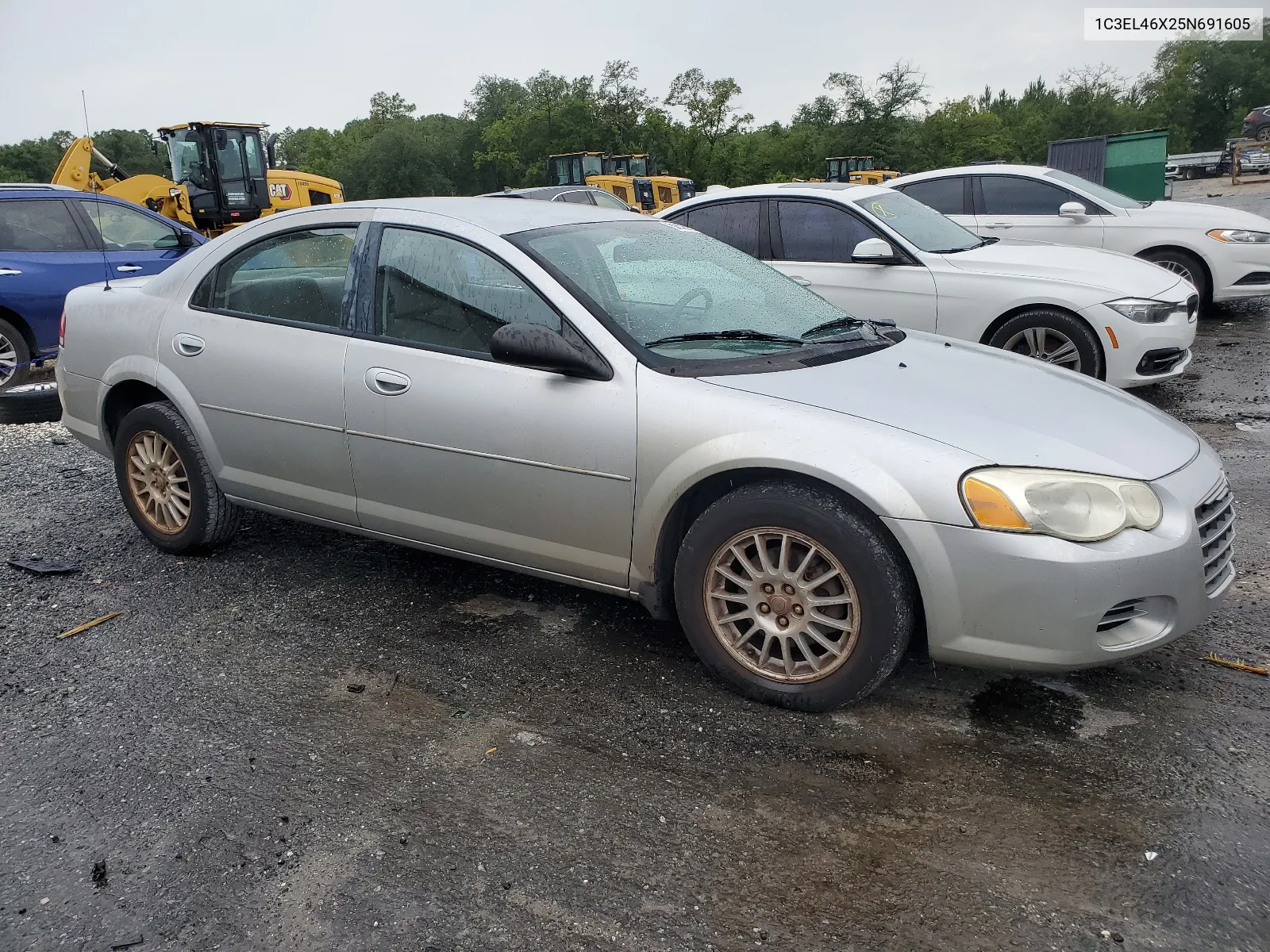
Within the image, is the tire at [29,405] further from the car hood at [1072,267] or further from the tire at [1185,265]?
the tire at [1185,265]

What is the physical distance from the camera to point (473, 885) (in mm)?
2523

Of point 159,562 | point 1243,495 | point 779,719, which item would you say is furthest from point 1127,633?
point 159,562

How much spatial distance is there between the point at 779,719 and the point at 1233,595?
2.10 meters

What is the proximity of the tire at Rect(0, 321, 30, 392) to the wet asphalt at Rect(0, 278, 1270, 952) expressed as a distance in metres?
5.15

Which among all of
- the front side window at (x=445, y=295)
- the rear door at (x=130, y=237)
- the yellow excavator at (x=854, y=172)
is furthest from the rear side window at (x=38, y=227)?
the yellow excavator at (x=854, y=172)

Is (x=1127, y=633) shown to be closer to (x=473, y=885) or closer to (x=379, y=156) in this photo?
(x=473, y=885)

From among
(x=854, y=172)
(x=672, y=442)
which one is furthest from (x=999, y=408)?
(x=854, y=172)

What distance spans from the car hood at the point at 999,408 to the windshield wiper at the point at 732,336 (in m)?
0.22

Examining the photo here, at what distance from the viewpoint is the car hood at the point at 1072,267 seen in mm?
6965

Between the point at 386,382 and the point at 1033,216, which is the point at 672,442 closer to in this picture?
the point at 386,382

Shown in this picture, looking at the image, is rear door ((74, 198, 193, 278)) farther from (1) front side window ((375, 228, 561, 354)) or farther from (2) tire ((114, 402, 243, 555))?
(1) front side window ((375, 228, 561, 354))

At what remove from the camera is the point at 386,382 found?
3.84m

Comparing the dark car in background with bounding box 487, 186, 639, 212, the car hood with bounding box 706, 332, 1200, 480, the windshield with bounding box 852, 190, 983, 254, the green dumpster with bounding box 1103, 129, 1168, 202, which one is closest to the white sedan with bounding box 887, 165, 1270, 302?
the windshield with bounding box 852, 190, 983, 254

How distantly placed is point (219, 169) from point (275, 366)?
15261mm
